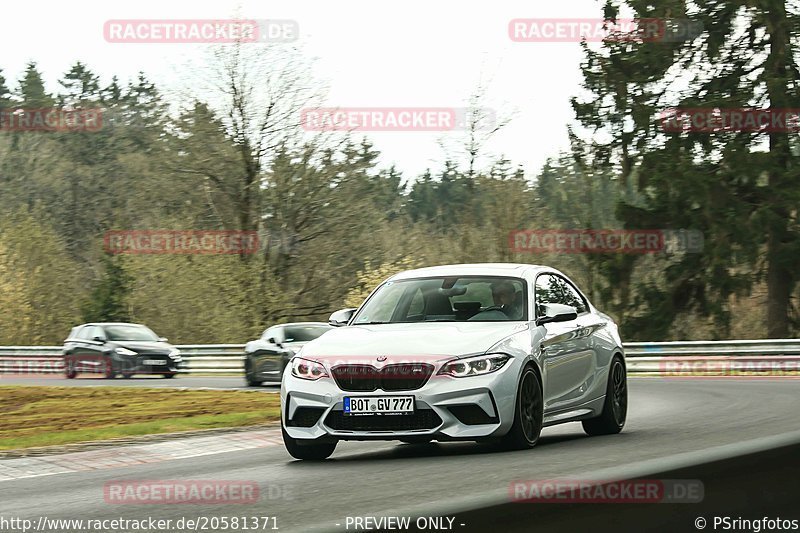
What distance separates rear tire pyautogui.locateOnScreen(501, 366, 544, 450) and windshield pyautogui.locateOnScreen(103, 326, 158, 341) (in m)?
27.2

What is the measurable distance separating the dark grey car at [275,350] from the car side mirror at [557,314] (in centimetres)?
1830

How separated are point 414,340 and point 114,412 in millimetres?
10536

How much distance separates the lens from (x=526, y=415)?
10547mm

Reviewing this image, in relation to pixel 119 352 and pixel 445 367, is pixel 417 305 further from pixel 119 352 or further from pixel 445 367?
pixel 119 352

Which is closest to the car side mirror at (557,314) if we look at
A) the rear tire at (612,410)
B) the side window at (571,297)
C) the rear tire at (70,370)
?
the side window at (571,297)

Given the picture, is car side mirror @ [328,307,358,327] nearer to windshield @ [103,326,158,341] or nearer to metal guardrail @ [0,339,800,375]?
metal guardrail @ [0,339,800,375]

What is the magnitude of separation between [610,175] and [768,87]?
7416mm

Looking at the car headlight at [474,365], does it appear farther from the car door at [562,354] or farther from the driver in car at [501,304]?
the driver in car at [501,304]

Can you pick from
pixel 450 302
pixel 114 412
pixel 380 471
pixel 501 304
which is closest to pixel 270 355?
pixel 114 412

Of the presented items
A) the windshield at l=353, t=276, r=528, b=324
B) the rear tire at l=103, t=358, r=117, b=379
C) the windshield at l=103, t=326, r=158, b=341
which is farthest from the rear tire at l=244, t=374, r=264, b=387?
the windshield at l=353, t=276, r=528, b=324

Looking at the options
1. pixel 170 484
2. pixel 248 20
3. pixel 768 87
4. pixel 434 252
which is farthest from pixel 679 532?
pixel 434 252

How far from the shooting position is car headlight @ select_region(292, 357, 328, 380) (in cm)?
1031

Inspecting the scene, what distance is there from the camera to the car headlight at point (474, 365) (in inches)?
397

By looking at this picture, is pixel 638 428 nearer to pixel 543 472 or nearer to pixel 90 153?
pixel 543 472
